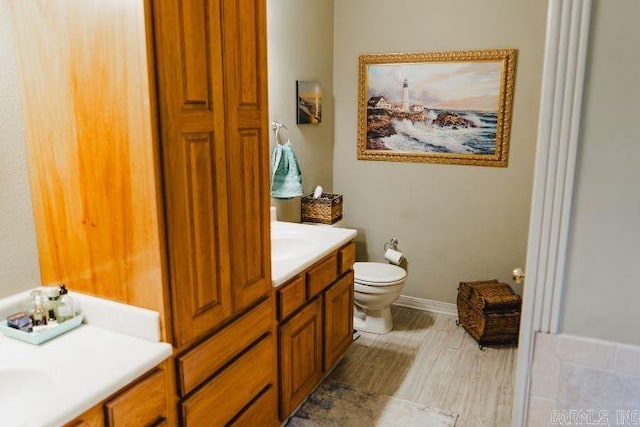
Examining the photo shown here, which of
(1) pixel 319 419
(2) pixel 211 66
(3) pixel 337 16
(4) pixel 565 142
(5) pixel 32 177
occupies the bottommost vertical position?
(1) pixel 319 419

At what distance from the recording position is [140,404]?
54.6 inches

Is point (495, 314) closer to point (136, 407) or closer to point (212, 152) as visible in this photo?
point (212, 152)

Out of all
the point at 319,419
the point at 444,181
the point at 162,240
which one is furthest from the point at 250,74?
the point at 444,181

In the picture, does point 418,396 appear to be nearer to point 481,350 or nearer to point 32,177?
point 481,350

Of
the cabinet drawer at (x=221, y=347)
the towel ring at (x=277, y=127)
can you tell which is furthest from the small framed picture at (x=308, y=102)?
the cabinet drawer at (x=221, y=347)

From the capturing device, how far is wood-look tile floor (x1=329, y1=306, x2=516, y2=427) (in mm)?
2581

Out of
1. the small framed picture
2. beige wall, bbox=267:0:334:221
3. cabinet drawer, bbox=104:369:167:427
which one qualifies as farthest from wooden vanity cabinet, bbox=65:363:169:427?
the small framed picture

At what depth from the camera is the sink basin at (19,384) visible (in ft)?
4.19

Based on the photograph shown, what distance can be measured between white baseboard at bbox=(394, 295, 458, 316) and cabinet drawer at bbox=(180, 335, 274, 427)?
6.49 ft

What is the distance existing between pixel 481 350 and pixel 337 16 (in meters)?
2.59

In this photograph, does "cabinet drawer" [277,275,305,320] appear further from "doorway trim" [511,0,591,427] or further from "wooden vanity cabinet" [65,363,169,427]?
"doorway trim" [511,0,591,427]

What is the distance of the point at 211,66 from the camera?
5.01 ft

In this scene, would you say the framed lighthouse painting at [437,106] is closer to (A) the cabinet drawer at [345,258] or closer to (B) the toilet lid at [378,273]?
(B) the toilet lid at [378,273]

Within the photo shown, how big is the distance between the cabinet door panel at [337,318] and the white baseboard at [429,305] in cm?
106
